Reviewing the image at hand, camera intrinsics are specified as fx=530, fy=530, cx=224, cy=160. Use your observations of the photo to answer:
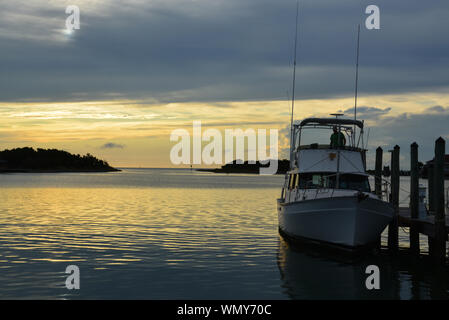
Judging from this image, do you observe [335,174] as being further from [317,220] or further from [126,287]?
[126,287]

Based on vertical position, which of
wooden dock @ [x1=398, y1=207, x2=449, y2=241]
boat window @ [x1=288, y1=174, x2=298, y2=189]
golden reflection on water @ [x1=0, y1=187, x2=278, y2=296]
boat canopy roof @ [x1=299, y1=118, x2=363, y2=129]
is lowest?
golden reflection on water @ [x1=0, y1=187, x2=278, y2=296]

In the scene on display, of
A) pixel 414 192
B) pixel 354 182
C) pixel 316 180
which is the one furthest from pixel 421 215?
pixel 316 180

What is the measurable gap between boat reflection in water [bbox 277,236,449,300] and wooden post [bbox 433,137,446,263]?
784 millimetres

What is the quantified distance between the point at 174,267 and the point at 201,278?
2.01m

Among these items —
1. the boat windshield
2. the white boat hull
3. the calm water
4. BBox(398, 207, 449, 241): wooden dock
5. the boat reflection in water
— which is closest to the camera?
the calm water

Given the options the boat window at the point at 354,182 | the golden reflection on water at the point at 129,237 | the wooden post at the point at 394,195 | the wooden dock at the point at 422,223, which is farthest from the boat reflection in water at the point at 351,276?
the boat window at the point at 354,182

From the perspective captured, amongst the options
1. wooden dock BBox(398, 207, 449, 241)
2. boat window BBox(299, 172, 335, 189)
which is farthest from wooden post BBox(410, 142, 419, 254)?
boat window BBox(299, 172, 335, 189)

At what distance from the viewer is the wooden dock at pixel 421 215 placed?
19.8 meters

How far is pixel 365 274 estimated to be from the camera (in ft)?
61.3

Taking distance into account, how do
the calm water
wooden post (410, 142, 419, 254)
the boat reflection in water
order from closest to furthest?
1. the calm water
2. the boat reflection in water
3. wooden post (410, 142, 419, 254)

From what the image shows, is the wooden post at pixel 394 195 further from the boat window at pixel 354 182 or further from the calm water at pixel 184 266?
the boat window at pixel 354 182

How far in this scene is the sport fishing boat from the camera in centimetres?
1997

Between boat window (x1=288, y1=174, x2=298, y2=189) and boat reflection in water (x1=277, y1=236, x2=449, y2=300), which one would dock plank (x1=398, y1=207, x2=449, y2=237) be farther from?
boat window (x1=288, y1=174, x2=298, y2=189)
